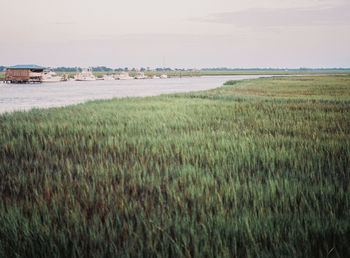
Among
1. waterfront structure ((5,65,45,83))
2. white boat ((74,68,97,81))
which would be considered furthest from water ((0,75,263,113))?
white boat ((74,68,97,81))

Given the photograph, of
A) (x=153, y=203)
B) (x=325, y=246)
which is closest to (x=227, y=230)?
(x=325, y=246)

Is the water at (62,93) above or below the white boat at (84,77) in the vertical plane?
below

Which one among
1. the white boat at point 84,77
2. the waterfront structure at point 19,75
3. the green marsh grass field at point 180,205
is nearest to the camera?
the green marsh grass field at point 180,205

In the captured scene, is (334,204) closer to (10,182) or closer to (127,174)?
(127,174)

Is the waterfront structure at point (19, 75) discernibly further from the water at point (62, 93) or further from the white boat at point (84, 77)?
the white boat at point (84, 77)

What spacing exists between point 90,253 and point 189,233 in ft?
3.00

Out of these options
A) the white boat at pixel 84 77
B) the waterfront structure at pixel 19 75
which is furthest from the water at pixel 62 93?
the white boat at pixel 84 77

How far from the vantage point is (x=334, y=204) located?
119 inches

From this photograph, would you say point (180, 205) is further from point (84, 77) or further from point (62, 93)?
point (84, 77)

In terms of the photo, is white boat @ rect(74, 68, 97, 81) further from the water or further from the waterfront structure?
the water

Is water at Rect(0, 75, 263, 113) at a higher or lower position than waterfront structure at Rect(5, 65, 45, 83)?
lower

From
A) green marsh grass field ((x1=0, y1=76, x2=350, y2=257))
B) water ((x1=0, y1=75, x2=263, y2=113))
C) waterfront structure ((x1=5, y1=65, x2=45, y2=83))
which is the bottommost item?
green marsh grass field ((x1=0, y1=76, x2=350, y2=257))

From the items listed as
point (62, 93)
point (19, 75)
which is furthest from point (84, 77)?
point (62, 93)

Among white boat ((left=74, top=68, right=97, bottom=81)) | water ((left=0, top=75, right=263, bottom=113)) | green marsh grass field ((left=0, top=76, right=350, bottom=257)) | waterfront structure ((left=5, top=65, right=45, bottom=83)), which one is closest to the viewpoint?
green marsh grass field ((left=0, top=76, right=350, bottom=257))
